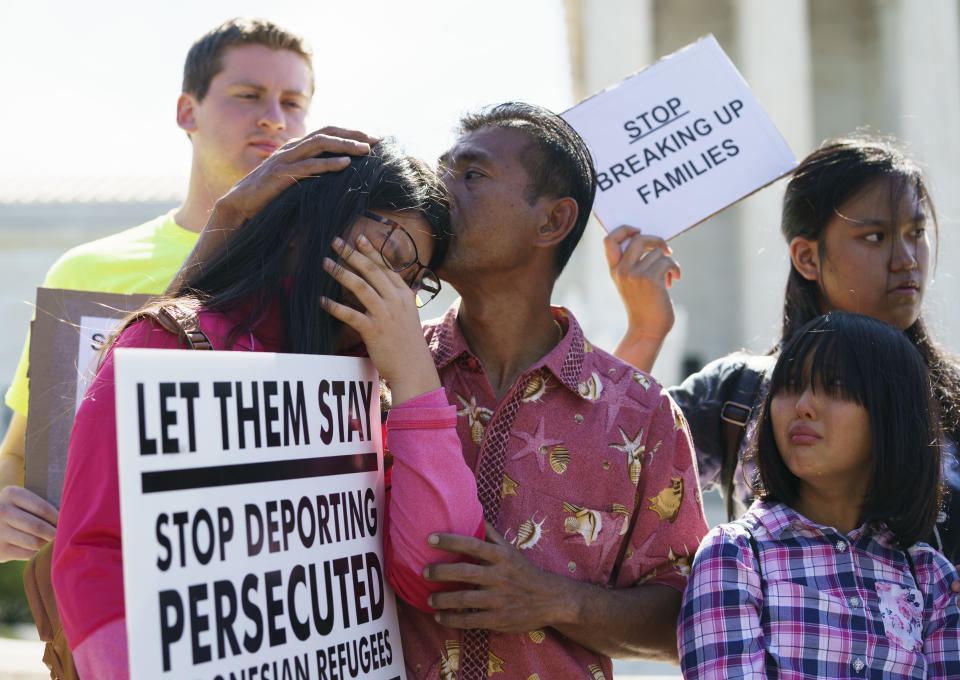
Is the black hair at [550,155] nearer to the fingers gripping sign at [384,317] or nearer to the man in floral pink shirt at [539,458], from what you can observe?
the man in floral pink shirt at [539,458]

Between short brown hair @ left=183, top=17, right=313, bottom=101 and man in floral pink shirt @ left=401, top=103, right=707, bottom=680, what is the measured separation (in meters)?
1.51

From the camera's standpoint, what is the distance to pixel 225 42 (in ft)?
14.4

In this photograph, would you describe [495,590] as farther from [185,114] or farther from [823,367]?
[185,114]

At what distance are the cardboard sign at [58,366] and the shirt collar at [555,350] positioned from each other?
85 centimetres

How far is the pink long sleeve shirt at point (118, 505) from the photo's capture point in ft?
6.31

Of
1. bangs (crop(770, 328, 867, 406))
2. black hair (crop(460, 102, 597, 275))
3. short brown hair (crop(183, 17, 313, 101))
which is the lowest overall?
bangs (crop(770, 328, 867, 406))

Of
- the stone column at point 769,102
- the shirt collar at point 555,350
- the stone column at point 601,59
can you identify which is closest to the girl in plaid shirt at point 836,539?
the shirt collar at point 555,350

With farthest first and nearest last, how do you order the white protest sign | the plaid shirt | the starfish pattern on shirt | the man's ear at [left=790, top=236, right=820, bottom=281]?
1. the man's ear at [left=790, top=236, right=820, bottom=281]
2. the starfish pattern on shirt
3. the plaid shirt
4. the white protest sign

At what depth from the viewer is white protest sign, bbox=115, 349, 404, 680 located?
1.83 metres

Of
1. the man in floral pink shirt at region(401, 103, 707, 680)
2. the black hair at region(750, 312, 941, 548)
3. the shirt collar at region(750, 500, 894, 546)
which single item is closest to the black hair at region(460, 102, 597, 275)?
the man in floral pink shirt at region(401, 103, 707, 680)

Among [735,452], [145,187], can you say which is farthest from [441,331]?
[145,187]

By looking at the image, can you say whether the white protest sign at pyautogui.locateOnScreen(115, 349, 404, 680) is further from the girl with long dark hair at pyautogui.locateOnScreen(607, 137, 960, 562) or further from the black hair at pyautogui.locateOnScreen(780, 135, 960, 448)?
the black hair at pyautogui.locateOnScreen(780, 135, 960, 448)

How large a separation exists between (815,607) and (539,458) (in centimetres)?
75

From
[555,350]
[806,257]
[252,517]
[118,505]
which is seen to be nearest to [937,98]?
[806,257]
